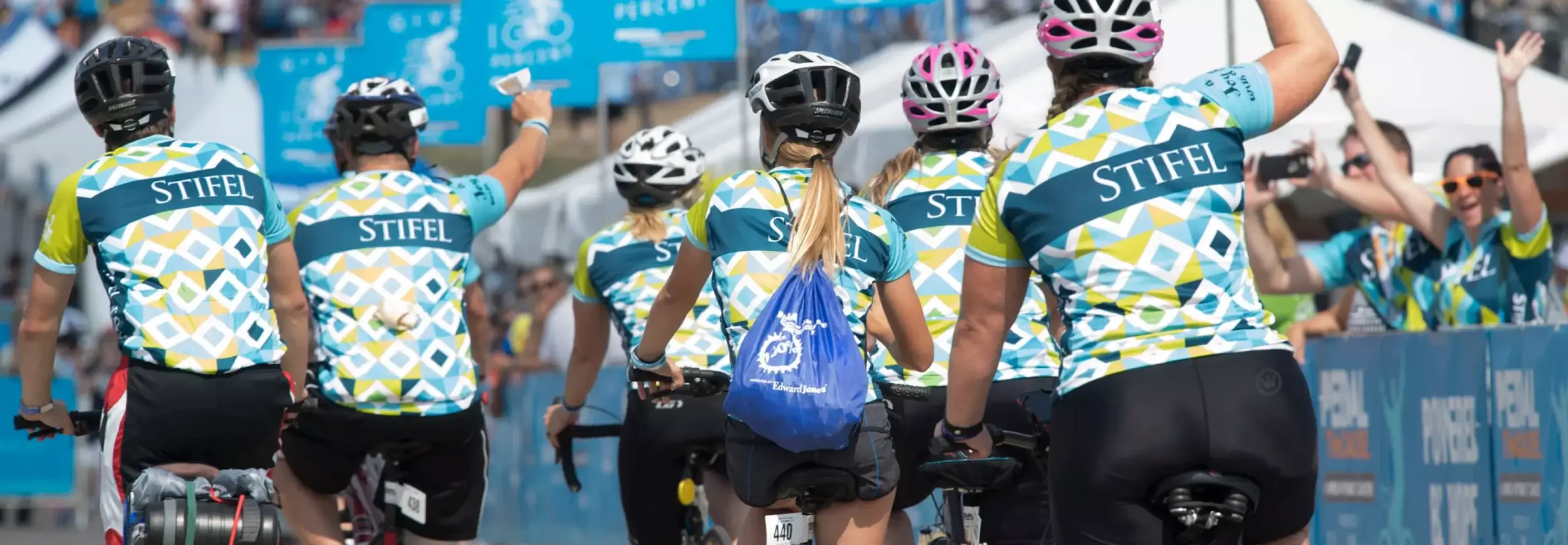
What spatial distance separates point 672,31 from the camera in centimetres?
1566

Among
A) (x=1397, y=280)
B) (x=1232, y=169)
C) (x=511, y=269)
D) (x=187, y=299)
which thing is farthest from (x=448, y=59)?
(x=1232, y=169)

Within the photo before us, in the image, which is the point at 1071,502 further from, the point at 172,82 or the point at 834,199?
the point at 172,82

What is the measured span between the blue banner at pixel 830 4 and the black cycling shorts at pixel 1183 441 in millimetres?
8357

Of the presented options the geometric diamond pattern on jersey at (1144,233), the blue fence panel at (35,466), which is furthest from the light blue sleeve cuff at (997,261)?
the blue fence panel at (35,466)

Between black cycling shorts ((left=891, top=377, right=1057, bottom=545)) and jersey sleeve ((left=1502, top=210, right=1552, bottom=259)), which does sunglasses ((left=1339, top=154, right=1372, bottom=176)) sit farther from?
black cycling shorts ((left=891, top=377, right=1057, bottom=545))

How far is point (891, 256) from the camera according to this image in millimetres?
5711

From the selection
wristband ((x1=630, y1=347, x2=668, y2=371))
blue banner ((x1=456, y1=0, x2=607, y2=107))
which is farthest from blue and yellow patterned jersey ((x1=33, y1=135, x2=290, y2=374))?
blue banner ((x1=456, y1=0, x2=607, y2=107))

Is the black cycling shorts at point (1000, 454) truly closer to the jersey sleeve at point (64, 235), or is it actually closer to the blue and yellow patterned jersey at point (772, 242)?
the blue and yellow patterned jersey at point (772, 242)

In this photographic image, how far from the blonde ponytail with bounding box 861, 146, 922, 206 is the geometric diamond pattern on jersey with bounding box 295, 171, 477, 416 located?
5.70 ft

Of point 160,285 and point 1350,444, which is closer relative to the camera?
point 160,285

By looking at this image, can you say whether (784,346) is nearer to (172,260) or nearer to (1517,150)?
(172,260)

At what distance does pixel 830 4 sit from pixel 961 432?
7885 mm

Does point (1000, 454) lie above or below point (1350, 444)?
above

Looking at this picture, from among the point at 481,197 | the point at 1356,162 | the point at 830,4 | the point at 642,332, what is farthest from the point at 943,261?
the point at 830,4
